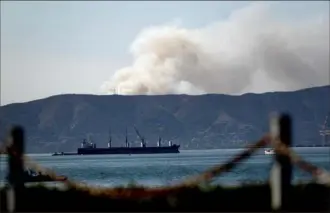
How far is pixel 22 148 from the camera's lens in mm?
17312

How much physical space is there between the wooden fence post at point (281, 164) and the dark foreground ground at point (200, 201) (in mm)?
1009

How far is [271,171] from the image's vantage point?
15117 mm

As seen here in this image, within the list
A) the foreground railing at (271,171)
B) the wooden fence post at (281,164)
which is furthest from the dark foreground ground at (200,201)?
the wooden fence post at (281,164)

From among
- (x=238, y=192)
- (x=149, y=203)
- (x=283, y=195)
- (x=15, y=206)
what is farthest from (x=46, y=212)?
(x=283, y=195)

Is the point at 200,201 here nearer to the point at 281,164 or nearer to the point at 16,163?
the point at 281,164

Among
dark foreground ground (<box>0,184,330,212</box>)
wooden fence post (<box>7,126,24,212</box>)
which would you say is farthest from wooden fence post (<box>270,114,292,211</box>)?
wooden fence post (<box>7,126,24,212</box>)

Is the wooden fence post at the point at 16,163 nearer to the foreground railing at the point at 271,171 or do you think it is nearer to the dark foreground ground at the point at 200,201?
the foreground railing at the point at 271,171

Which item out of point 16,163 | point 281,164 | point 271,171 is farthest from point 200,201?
point 16,163

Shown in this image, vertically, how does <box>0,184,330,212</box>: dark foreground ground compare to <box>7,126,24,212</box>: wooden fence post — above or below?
below

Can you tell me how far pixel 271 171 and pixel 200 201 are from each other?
6.59 ft

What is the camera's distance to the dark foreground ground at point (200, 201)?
16.3m

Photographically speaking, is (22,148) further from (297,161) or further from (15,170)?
(297,161)

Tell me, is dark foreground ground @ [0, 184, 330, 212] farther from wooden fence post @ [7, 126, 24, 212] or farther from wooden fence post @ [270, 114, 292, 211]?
wooden fence post @ [270, 114, 292, 211]

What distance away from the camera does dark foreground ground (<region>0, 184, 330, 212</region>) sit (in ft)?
53.5
